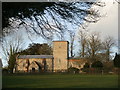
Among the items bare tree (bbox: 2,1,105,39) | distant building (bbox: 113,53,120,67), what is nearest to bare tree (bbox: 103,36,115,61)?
distant building (bbox: 113,53,120,67)

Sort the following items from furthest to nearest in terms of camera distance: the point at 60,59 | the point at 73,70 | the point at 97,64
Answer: the point at 60,59, the point at 73,70, the point at 97,64

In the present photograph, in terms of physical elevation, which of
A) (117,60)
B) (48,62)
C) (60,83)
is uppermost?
(117,60)

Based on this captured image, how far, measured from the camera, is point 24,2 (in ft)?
23.5

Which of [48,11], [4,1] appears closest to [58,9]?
[48,11]

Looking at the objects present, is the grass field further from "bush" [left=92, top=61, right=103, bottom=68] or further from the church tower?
the church tower

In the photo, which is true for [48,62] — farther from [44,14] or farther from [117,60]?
[44,14]

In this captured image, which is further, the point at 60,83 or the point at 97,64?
the point at 97,64

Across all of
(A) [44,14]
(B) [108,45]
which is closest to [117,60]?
(B) [108,45]

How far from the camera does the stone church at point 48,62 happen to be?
129 feet

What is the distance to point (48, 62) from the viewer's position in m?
42.6

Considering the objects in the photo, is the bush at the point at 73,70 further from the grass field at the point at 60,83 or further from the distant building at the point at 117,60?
the grass field at the point at 60,83

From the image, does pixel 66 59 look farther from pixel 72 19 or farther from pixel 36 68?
pixel 72 19

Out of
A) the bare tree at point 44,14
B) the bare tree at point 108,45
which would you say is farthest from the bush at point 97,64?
the bare tree at point 44,14

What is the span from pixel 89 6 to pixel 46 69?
34463mm
